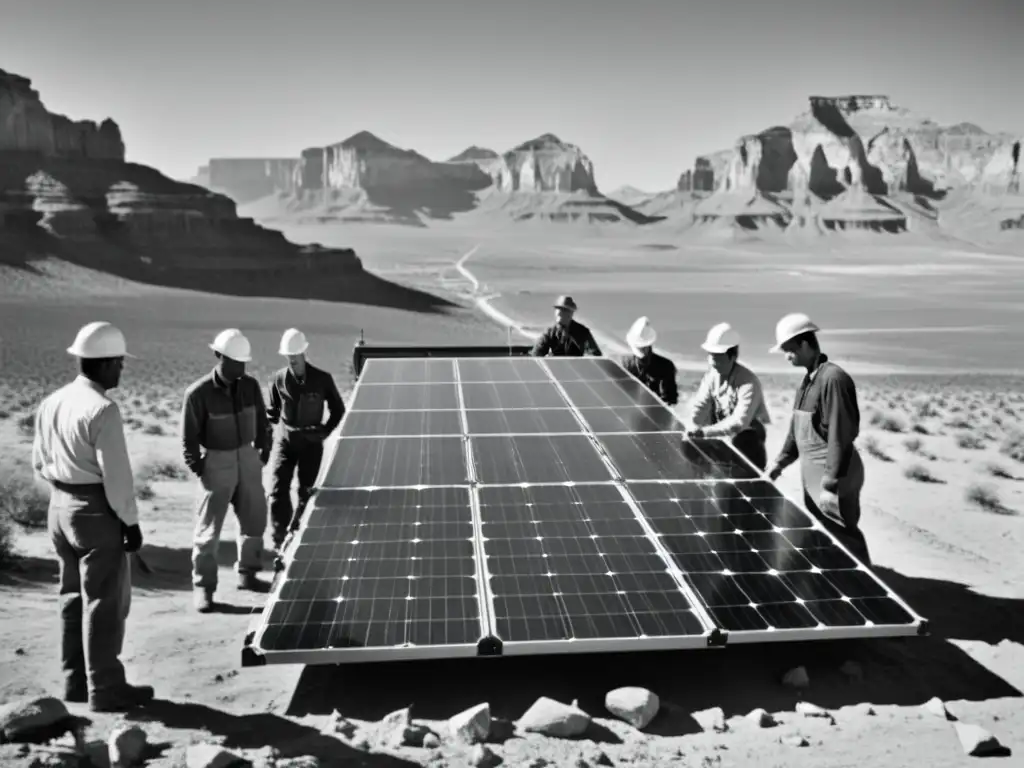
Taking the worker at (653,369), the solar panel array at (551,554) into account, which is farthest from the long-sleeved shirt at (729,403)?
the worker at (653,369)

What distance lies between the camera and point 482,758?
5.52m

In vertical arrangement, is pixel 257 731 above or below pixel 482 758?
below

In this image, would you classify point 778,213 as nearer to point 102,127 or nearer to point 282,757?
point 102,127

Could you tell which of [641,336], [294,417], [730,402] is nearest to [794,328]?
[730,402]

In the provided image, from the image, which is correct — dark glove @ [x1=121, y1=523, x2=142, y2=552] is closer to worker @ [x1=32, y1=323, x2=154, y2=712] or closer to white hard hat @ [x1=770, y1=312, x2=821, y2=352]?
worker @ [x1=32, y1=323, x2=154, y2=712]

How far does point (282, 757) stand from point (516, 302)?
62.5m

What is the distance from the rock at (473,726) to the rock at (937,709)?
298 cm

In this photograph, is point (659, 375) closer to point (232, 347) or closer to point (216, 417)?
point (232, 347)

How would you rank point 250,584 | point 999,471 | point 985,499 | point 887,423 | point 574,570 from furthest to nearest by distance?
1. point 887,423
2. point 999,471
3. point 985,499
4. point 250,584
5. point 574,570

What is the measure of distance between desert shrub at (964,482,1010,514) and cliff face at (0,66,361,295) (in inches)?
2290

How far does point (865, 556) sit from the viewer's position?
7945mm

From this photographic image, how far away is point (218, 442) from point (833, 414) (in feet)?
17.1

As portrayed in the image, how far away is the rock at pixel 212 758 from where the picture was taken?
522cm

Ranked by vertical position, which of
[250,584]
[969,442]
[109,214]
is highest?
[109,214]
